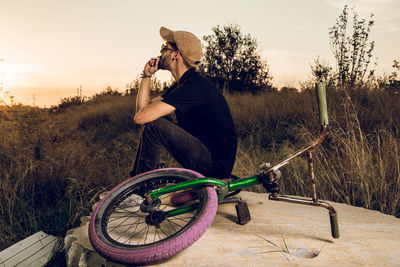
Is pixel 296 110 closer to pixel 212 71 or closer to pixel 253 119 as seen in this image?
pixel 253 119

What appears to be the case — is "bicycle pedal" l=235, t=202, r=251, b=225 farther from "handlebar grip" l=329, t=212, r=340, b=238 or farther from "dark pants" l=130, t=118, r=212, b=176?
"handlebar grip" l=329, t=212, r=340, b=238

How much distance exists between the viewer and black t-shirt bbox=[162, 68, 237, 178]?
8.84ft

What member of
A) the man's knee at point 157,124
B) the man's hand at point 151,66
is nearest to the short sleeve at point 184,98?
the man's knee at point 157,124

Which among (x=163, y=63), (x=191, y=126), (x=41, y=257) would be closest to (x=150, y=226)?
(x=191, y=126)

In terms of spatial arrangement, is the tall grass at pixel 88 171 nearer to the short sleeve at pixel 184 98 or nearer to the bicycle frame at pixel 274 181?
Result: the bicycle frame at pixel 274 181

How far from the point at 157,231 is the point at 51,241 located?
1.26 m

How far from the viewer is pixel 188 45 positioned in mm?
2947

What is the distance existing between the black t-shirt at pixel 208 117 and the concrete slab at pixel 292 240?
489mm

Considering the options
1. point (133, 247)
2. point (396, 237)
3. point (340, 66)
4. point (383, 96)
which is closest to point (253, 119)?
point (383, 96)

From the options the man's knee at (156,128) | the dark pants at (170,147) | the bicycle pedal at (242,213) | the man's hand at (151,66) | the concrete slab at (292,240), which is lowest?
the concrete slab at (292,240)

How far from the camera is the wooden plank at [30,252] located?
282cm

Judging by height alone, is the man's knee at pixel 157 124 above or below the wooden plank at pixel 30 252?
above

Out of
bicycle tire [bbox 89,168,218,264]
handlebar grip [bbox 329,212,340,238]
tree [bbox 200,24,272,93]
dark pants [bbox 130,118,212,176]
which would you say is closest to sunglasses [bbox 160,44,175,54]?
dark pants [bbox 130,118,212,176]

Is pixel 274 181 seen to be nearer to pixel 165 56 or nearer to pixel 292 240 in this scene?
pixel 292 240
